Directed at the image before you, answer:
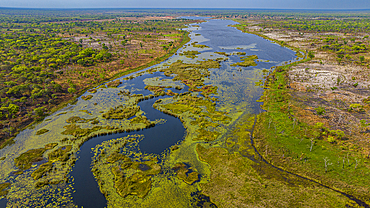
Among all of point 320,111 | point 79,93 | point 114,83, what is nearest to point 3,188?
point 79,93

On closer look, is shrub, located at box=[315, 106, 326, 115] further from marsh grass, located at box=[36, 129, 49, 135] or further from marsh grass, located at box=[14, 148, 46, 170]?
marsh grass, located at box=[36, 129, 49, 135]

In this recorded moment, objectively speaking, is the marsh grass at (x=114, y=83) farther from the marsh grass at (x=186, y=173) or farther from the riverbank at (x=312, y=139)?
the riverbank at (x=312, y=139)

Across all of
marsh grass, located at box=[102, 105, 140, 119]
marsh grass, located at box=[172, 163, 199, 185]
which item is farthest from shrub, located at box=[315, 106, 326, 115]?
marsh grass, located at box=[102, 105, 140, 119]

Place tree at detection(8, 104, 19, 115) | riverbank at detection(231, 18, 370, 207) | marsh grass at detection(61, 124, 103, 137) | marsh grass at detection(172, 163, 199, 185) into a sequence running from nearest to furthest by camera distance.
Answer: riverbank at detection(231, 18, 370, 207), marsh grass at detection(172, 163, 199, 185), marsh grass at detection(61, 124, 103, 137), tree at detection(8, 104, 19, 115)

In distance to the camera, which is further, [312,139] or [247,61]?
[247,61]

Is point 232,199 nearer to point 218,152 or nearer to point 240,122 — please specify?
point 218,152

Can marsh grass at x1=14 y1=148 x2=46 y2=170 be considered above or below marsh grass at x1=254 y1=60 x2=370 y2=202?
below

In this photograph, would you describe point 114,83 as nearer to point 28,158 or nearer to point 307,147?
point 28,158

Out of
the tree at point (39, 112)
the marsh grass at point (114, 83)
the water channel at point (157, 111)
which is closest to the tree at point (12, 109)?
the tree at point (39, 112)

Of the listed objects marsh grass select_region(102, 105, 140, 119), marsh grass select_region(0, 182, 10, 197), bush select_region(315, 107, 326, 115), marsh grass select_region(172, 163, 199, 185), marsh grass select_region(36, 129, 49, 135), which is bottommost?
marsh grass select_region(0, 182, 10, 197)

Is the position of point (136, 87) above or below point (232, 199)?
above

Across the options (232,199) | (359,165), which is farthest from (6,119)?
(359,165)
